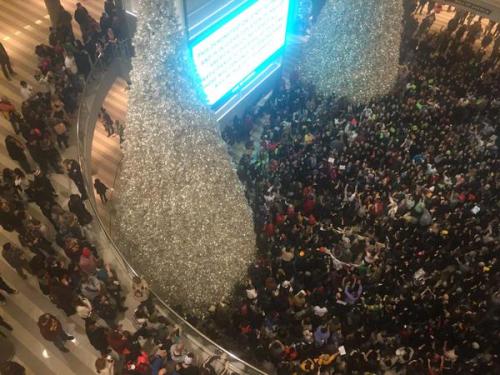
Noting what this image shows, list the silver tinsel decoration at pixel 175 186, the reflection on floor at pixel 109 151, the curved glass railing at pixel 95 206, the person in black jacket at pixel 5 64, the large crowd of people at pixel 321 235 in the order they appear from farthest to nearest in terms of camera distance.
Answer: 1. the person in black jacket at pixel 5 64
2. the reflection on floor at pixel 109 151
3. the large crowd of people at pixel 321 235
4. the curved glass railing at pixel 95 206
5. the silver tinsel decoration at pixel 175 186

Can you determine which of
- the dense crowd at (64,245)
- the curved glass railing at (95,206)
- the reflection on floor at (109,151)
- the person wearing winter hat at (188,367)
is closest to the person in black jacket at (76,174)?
the dense crowd at (64,245)

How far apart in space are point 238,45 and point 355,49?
10.5 feet

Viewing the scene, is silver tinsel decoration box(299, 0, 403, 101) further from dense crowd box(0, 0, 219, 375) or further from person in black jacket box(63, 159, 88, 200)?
person in black jacket box(63, 159, 88, 200)

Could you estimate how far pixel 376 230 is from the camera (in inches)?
356

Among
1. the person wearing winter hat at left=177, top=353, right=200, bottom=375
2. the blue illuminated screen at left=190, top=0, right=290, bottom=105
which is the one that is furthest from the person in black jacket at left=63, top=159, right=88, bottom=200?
the person wearing winter hat at left=177, top=353, right=200, bottom=375

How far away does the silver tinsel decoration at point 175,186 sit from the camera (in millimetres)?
6078

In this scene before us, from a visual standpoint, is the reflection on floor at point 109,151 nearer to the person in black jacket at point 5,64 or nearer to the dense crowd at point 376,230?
the person in black jacket at point 5,64

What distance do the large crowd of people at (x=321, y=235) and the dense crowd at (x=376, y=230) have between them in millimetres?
33

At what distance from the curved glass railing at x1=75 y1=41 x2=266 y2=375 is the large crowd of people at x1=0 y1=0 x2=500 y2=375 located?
0.21 metres

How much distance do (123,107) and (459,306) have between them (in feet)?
32.1

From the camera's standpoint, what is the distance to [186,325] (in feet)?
24.1

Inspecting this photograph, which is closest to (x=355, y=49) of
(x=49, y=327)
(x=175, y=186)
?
(x=175, y=186)

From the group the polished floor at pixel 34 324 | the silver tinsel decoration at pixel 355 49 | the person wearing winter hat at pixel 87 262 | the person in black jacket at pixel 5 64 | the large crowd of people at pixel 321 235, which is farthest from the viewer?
the person in black jacket at pixel 5 64

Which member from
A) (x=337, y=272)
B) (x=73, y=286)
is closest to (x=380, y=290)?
(x=337, y=272)
